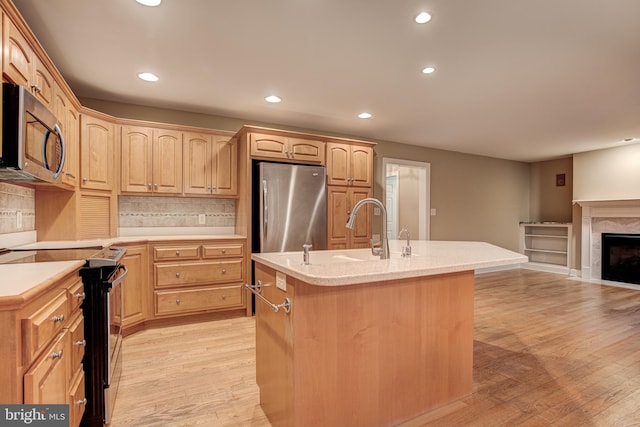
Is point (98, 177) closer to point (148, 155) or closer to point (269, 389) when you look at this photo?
point (148, 155)

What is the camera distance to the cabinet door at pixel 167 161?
353 centimetres

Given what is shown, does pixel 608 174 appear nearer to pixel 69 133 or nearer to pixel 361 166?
pixel 361 166

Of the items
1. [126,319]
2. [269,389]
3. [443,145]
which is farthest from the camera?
[443,145]

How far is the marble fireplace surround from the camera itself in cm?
543

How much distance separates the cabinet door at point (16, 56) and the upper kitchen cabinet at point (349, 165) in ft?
9.51

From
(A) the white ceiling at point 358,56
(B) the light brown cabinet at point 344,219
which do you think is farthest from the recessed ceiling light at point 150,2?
(B) the light brown cabinet at point 344,219

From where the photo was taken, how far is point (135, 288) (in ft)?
10.4

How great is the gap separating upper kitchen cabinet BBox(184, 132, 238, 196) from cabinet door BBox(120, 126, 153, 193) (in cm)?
37

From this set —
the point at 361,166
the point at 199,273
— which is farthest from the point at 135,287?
the point at 361,166

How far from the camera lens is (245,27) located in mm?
2186

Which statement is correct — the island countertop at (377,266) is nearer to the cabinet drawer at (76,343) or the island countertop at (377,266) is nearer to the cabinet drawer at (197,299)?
the cabinet drawer at (76,343)

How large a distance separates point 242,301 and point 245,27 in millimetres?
2715

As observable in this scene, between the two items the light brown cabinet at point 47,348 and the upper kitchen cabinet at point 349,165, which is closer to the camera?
the light brown cabinet at point 47,348

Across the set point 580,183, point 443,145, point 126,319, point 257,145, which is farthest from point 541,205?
point 126,319
